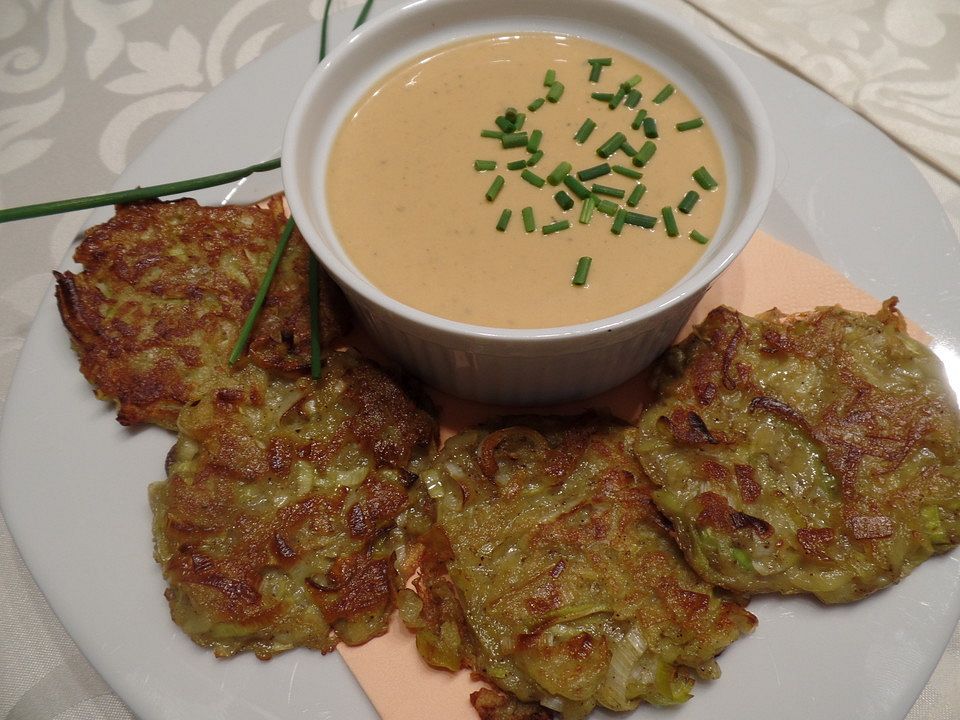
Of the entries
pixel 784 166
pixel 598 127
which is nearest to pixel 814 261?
pixel 784 166

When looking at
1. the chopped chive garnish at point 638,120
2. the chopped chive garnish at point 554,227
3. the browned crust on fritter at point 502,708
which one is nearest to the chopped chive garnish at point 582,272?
the chopped chive garnish at point 554,227

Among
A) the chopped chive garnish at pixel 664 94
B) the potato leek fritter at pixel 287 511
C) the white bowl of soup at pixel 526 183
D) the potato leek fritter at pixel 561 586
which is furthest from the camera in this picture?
the chopped chive garnish at pixel 664 94

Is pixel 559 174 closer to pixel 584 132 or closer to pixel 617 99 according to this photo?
pixel 584 132

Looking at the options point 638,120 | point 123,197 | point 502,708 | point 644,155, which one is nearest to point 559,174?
point 644,155

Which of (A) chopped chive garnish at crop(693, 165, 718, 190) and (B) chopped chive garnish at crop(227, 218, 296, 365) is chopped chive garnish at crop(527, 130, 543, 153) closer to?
(A) chopped chive garnish at crop(693, 165, 718, 190)

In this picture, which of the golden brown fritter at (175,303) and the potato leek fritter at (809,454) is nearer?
the potato leek fritter at (809,454)

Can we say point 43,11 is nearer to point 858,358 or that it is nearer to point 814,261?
point 814,261

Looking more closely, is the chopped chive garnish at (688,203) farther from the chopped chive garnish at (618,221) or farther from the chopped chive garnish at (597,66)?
the chopped chive garnish at (597,66)
